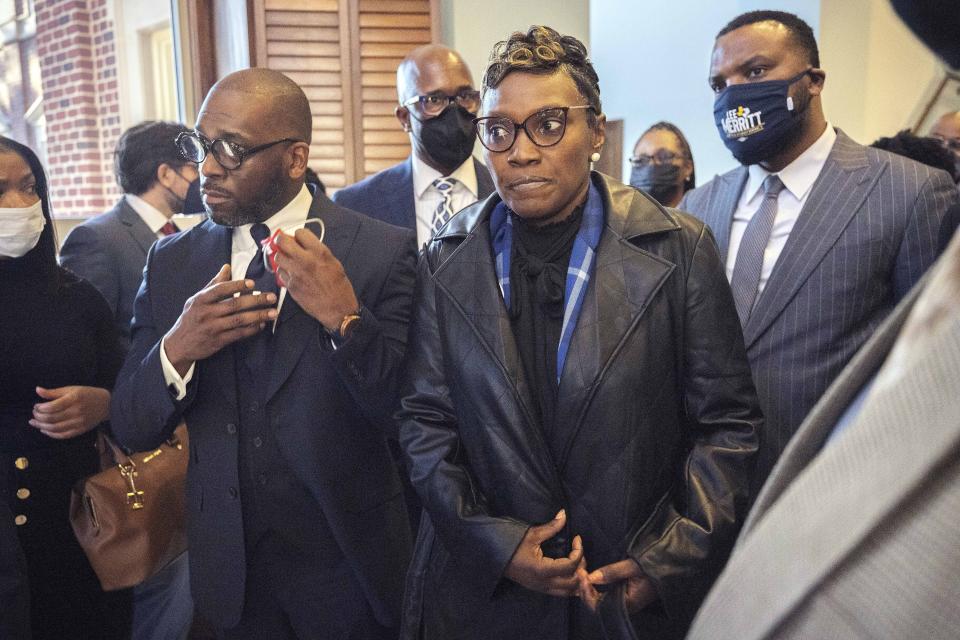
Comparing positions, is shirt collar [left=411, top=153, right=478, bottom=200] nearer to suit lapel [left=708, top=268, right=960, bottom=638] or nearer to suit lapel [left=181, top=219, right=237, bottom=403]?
suit lapel [left=181, top=219, right=237, bottom=403]

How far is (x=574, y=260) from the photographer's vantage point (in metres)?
1.66

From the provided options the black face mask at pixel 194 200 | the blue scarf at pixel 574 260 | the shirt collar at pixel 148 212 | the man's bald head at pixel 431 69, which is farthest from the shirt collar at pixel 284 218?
the shirt collar at pixel 148 212

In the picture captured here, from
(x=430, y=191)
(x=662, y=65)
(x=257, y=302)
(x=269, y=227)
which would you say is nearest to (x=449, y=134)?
(x=430, y=191)

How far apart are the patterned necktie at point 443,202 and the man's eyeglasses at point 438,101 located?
0.25 meters

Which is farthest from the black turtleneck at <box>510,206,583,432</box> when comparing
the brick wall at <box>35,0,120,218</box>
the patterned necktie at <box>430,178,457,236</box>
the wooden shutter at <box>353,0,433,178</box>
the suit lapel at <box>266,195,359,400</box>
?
the brick wall at <box>35,0,120,218</box>

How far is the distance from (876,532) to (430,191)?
249 cm

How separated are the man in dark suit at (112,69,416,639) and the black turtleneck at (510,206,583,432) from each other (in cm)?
33

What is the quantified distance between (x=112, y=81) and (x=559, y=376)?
694cm

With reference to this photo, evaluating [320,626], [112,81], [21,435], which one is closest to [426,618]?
[320,626]

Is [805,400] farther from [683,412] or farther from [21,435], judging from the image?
[21,435]

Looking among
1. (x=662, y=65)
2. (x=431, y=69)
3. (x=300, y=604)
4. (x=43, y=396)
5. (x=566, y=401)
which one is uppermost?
(x=662, y=65)

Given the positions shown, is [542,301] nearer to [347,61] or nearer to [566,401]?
[566,401]

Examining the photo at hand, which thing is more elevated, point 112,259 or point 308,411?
point 112,259

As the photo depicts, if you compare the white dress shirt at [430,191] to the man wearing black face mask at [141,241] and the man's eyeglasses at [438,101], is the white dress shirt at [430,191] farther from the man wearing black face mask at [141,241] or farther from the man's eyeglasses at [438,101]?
the man wearing black face mask at [141,241]
